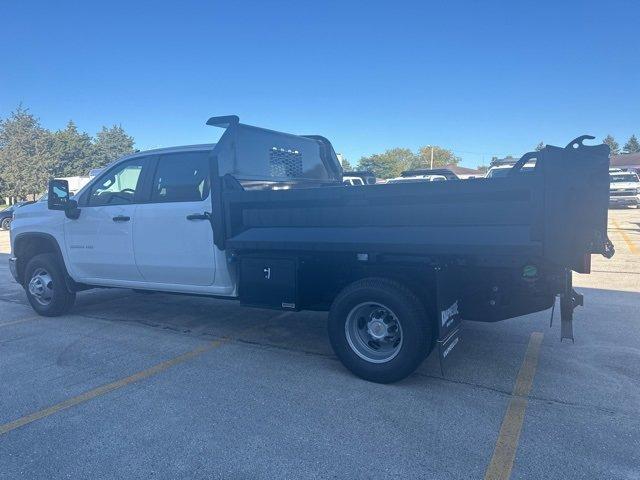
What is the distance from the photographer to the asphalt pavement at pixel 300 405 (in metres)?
2.96

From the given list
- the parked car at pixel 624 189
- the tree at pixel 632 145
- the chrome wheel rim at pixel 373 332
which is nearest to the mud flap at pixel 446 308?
the chrome wheel rim at pixel 373 332

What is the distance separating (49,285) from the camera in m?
6.39

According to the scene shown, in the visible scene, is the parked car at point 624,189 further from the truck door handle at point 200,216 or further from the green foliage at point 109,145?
the green foliage at point 109,145

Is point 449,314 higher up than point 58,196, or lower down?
lower down

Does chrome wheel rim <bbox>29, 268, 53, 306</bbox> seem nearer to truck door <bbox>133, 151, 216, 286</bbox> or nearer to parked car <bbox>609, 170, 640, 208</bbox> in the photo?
truck door <bbox>133, 151, 216, 286</bbox>

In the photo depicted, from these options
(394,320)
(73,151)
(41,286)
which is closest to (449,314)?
(394,320)

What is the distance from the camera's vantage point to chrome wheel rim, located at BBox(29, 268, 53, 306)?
639 cm

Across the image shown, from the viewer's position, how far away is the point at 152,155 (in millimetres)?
5508

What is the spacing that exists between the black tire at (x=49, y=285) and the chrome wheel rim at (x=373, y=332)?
410 centimetres

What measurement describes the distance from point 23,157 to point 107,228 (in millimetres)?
54000

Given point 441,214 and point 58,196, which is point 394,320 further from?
point 58,196

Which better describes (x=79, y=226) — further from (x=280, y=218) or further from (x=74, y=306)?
(x=280, y=218)

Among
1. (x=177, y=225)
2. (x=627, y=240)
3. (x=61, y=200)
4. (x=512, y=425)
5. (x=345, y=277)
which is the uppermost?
(x=61, y=200)

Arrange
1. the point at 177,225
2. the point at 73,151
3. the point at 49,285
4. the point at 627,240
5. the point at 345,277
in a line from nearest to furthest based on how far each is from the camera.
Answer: the point at 345,277
the point at 177,225
the point at 49,285
the point at 627,240
the point at 73,151
